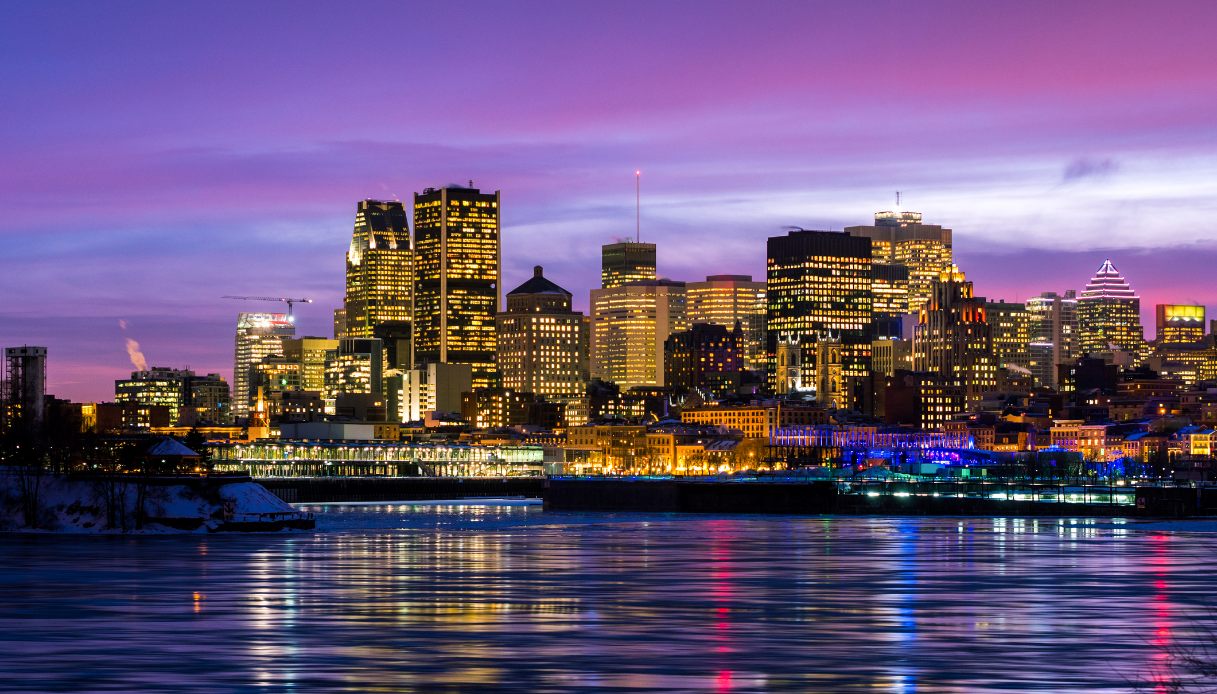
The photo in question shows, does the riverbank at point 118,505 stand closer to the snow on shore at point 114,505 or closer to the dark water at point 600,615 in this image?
the snow on shore at point 114,505

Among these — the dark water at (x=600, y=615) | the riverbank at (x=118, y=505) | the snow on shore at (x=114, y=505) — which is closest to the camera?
the dark water at (x=600, y=615)

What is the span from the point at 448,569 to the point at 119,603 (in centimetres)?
2273

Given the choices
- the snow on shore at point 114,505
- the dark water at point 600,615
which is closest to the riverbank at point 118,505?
the snow on shore at point 114,505

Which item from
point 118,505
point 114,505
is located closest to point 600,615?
point 114,505

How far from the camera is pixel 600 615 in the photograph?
6269 cm

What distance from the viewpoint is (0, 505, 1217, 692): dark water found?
47.5 m

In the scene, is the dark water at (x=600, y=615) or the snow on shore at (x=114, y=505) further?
the snow on shore at (x=114, y=505)

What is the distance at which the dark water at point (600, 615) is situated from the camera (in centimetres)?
4747

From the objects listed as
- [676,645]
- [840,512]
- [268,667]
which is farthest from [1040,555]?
[840,512]

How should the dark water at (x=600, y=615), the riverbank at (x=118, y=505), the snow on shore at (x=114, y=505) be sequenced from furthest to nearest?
the riverbank at (x=118, y=505)
the snow on shore at (x=114, y=505)
the dark water at (x=600, y=615)

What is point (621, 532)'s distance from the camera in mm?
135375

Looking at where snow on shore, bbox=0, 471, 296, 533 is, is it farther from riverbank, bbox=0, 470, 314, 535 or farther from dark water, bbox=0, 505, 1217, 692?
dark water, bbox=0, 505, 1217, 692

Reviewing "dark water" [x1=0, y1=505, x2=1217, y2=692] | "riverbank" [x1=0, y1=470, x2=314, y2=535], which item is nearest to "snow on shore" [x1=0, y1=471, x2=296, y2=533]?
"riverbank" [x1=0, y1=470, x2=314, y2=535]

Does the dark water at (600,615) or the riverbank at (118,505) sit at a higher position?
the riverbank at (118,505)
